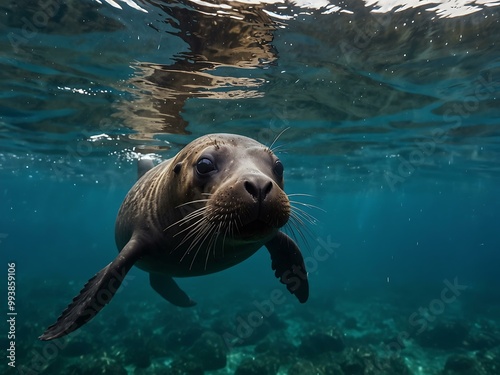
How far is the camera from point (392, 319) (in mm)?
18125

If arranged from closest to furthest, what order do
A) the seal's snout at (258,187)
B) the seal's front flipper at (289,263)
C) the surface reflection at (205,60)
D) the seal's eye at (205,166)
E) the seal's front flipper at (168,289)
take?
the seal's snout at (258,187), the seal's eye at (205,166), the seal's front flipper at (289,263), the surface reflection at (205,60), the seal's front flipper at (168,289)

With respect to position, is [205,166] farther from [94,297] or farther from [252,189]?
[94,297]

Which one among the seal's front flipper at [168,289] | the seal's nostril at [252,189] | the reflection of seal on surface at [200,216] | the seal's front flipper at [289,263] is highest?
the seal's nostril at [252,189]

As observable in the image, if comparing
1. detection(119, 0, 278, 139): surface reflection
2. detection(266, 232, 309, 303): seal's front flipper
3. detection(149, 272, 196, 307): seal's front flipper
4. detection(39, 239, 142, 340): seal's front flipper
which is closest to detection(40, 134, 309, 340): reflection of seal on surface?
detection(39, 239, 142, 340): seal's front flipper

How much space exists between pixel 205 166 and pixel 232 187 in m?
0.57

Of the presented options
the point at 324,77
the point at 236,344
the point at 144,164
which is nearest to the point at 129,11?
the point at 144,164

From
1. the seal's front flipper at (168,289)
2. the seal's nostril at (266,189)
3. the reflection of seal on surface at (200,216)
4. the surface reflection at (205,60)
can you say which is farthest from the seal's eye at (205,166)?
the surface reflection at (205,60)

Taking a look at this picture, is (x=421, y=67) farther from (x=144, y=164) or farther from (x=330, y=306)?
(x=330, y=306)

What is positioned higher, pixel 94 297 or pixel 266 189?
pixel 266 189

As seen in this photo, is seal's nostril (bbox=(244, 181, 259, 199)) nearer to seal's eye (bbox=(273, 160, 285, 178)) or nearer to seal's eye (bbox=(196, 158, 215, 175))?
seal's eye (bbox=(196, 158, 215, 175))

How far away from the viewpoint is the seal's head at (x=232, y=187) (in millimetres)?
2510

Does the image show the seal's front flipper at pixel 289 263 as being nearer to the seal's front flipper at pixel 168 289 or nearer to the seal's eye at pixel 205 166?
the seal's eye at pixel 205 166

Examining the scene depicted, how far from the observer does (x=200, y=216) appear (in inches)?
131

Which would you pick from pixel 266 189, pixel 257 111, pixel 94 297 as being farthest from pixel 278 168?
pixel 257 111
